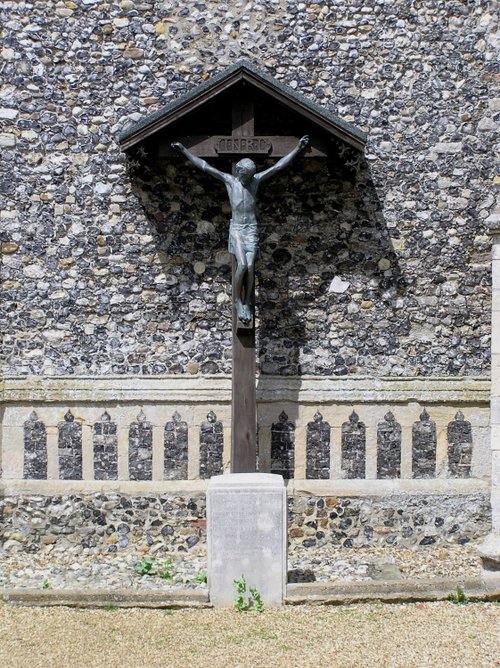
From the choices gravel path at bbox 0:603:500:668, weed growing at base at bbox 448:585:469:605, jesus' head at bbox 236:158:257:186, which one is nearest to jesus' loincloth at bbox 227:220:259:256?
jesus' head at bbox 236:158:257:186

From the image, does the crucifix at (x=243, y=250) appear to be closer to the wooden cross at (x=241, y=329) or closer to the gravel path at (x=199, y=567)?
the wooden cross at (x=241, y=329)

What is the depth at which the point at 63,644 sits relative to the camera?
4988 millimetres

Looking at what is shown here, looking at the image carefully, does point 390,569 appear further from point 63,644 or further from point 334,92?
point 334,92

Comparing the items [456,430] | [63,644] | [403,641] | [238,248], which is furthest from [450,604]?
[238,248]

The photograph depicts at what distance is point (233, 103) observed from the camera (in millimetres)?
6625

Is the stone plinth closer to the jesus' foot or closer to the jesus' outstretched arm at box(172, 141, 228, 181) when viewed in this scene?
the jesus' foot

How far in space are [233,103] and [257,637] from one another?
409 centimetres

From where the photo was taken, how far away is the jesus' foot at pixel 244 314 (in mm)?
6512

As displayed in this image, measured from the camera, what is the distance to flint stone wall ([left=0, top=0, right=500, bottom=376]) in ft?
23.6

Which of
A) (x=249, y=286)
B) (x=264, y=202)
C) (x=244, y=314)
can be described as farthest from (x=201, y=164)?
(x=244, y=314)

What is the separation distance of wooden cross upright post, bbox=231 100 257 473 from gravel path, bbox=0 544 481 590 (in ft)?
3.11

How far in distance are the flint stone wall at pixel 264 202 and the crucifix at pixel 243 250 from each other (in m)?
0.68

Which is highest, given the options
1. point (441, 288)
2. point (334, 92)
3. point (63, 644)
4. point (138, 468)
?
point (334, 92)

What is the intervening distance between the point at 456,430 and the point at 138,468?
285 centimetres
